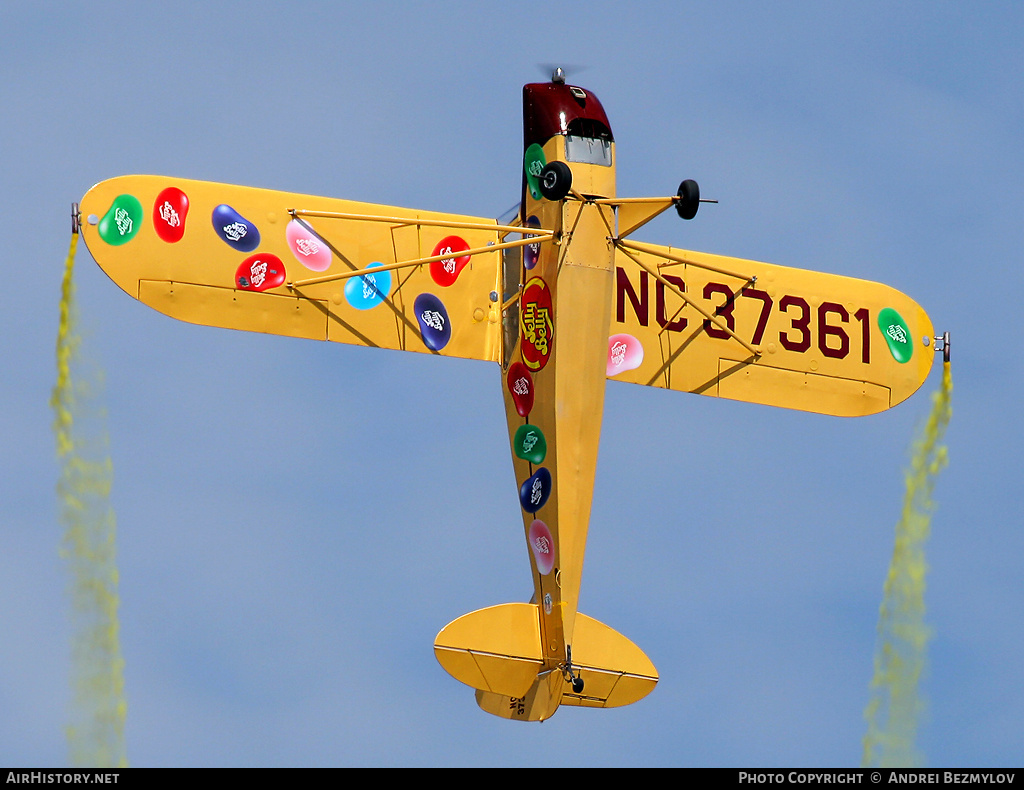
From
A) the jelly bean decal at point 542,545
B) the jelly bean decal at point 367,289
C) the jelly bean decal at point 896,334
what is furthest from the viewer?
the jelly bean decal at point 896,334

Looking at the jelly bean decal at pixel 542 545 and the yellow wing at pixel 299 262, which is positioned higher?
the yellow wing at pixel 299 262

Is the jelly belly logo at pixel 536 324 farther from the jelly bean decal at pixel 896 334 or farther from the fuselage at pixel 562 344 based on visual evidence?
the jelly bean decal at pixel 896 334

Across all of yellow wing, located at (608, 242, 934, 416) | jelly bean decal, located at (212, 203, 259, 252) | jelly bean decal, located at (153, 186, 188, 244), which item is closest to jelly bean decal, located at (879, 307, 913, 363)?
yellow wing, located at (608, 242, 934, 416)

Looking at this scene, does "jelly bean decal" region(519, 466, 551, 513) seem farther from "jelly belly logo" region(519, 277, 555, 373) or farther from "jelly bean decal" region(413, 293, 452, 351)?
"jelly bean decal" region(413, 293, 452, 351)

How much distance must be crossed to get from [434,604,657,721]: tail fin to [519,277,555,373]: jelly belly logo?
309cm

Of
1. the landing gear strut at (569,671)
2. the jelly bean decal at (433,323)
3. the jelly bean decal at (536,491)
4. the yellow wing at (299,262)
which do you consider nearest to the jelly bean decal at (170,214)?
the yellow wing at (299,262)

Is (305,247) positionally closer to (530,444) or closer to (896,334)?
(530,444)

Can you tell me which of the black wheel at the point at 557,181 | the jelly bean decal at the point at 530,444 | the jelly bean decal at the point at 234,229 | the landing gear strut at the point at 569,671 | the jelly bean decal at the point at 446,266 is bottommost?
the landing gear strut at the point at 569,671

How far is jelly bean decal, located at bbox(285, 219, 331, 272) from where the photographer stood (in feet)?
122

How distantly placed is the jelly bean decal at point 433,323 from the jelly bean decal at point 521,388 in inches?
46.8

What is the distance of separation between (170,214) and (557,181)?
529cm

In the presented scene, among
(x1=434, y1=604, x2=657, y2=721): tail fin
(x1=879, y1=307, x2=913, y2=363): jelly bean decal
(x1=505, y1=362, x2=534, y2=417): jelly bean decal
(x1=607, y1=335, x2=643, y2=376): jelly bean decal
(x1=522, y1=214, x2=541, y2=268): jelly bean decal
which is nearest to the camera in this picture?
(x1=434, y1=604, x2=657, y2=721): tail fin

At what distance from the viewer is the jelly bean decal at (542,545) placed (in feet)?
117

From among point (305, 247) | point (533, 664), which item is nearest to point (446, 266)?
point (305, 247)
